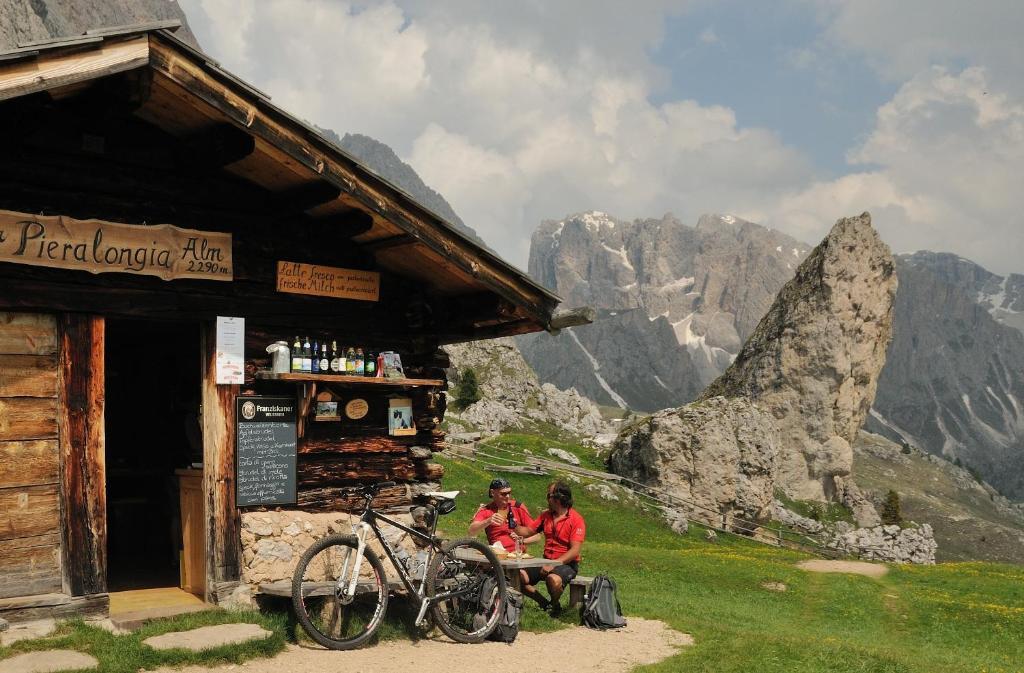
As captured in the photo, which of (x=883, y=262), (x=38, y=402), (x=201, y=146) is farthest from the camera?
(x=883, y=262)

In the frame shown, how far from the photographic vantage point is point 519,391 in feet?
285

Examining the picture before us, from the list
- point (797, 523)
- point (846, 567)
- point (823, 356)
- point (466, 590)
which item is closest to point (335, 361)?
point (466, 590)

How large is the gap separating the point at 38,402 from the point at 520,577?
6269 millimetres

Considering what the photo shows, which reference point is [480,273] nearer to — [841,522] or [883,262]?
[841,522]

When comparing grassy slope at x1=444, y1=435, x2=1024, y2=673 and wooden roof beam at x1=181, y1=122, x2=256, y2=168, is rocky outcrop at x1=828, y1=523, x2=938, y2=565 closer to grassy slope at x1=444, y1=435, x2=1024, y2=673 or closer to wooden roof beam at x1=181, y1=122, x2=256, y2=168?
grassy slope at x1=444, y1=435, x2=1024, y2=673

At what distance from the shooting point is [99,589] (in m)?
9.14

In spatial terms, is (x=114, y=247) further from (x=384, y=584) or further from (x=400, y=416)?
(x=384, y=584)

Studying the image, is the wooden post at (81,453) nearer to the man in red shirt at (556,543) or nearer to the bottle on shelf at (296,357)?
the bottle on shelf at (296,357)

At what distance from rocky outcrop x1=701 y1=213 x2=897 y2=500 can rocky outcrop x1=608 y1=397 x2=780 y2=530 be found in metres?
24.5

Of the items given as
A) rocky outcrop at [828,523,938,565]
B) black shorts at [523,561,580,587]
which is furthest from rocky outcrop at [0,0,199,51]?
rocky outcrop at [828,523,938,565]

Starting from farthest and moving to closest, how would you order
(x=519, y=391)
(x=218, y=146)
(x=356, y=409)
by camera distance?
1. (x=519, y=391)
2. (x=356, y=409)
3. (x=218, y=146)

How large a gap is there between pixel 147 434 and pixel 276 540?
6.72 metres

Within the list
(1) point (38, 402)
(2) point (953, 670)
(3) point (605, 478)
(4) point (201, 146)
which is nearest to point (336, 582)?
(1) point (38, 402)

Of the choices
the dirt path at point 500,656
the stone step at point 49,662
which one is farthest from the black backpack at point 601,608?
the stone step at point 49,662
